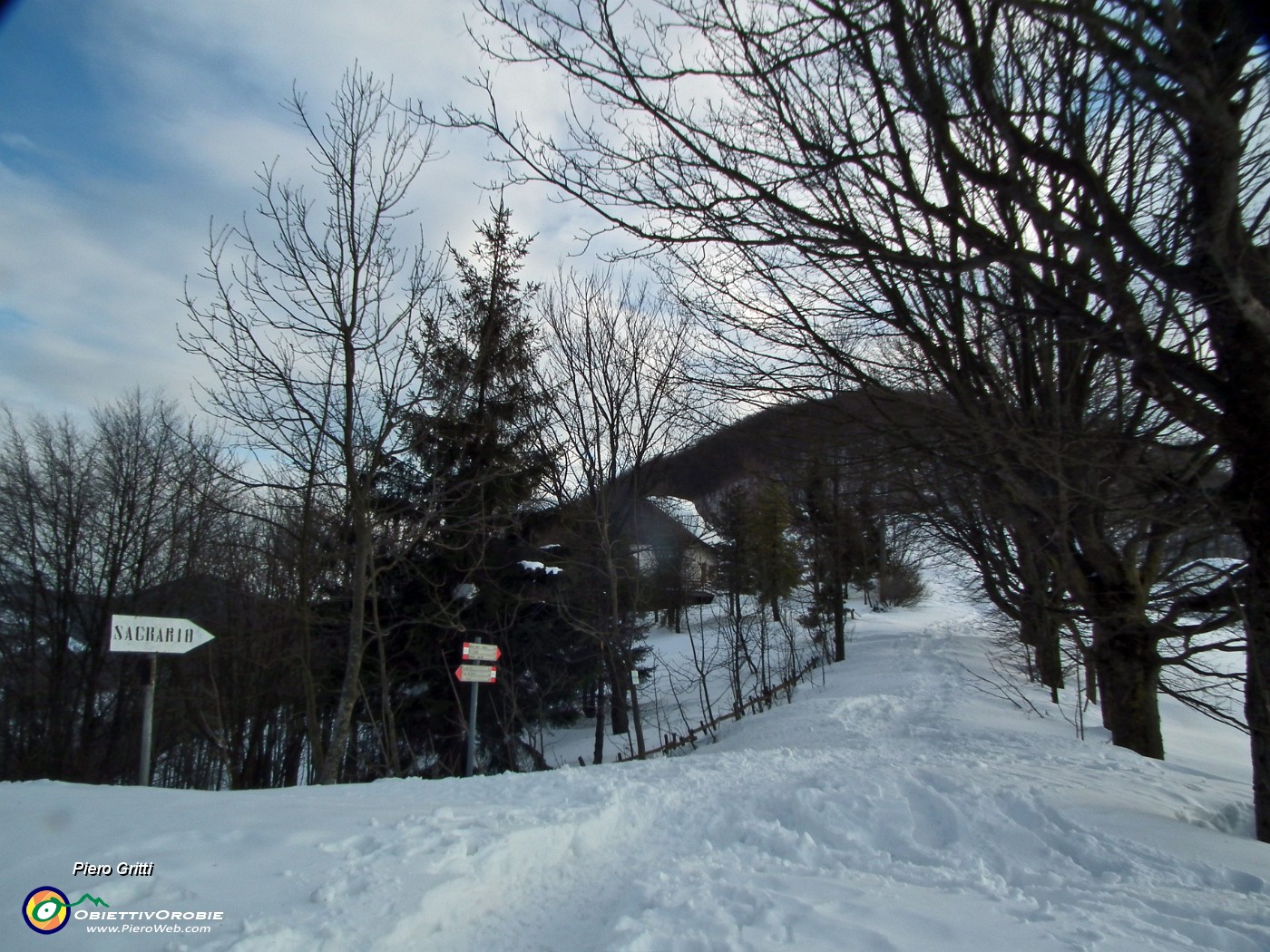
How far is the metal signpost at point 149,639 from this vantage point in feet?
21.9

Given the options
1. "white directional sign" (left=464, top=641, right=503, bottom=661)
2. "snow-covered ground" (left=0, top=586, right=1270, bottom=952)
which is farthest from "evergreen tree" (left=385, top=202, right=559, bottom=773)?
"snow-covered ground" (left=0, top=586, right=1270, bottom=952)

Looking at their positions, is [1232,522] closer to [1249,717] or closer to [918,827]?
[1249,717]

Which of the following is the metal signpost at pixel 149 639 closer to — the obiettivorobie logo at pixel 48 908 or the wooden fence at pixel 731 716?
the obiettivorobie logo at pixel 48 908

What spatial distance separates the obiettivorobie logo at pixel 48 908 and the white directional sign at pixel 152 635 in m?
3.78

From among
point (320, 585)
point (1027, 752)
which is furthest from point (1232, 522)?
point (320, 585)

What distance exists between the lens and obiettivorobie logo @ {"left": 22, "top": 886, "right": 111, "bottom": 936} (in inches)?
117

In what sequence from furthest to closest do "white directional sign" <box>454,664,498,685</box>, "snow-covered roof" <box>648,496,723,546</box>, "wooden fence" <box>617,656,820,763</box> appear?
"snow-covered roof" <box>648,496,723,546</box> < "wooden fence" <box>617,656,820,763</box> < "white directional sign" <box>454,664,498,685</box>

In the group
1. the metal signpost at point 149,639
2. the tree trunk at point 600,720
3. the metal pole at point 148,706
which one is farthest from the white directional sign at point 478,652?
the tree trunk at point 600,720

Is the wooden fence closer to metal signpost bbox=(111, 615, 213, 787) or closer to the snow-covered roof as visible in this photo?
the snow-covered roof

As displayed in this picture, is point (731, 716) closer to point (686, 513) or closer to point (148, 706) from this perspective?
point (686, 513)

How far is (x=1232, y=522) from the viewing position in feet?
15.7

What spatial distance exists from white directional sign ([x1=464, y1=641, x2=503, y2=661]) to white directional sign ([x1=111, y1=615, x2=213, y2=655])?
2693 millimetres

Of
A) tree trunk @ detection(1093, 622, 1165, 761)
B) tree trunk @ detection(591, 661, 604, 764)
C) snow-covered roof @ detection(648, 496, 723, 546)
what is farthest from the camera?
snow-covered roof @ detection(648, 496, 723, 546)

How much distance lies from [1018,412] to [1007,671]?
14139 mm
